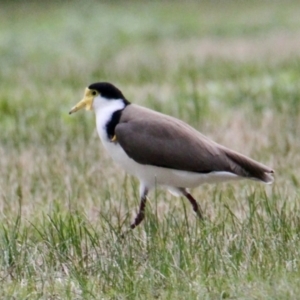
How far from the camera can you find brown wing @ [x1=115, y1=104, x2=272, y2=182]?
5.67 metres

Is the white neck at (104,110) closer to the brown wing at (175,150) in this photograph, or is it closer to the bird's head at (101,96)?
the bird's head at (101,96)

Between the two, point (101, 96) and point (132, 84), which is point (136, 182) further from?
point (132, 84)

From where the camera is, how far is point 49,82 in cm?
1188

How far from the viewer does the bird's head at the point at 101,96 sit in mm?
6109

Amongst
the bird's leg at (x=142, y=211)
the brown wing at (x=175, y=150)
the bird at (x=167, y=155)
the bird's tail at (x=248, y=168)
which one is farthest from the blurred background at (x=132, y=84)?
the bird's tail at (x=248, y=168)

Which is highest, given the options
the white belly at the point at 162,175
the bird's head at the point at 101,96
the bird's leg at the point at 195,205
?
the bird's head at the point at 101,96

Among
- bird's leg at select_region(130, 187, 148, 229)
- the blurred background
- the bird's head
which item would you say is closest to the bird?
bird's leg at select_region(130, 187, 148, 229)

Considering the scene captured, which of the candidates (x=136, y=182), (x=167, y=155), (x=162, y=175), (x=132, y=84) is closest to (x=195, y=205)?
(x=162, y=175)

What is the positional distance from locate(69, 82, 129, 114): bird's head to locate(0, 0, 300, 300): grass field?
0.59m

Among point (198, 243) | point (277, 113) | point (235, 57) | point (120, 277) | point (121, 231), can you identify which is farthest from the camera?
point (235, 57)

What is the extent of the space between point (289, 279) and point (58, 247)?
4.45ft

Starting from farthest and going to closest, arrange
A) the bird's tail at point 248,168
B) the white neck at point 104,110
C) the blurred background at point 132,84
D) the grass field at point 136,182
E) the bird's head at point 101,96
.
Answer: the blurred background at point 132,84 < the bird's head at point 101,96 < the white neck at point 104,110 < the bird's tail at point 248,168 < the grass field at point 136,182

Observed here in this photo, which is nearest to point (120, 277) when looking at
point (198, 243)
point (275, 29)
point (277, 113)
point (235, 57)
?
point (198, 243)

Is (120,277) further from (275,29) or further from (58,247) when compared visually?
(275,29)
